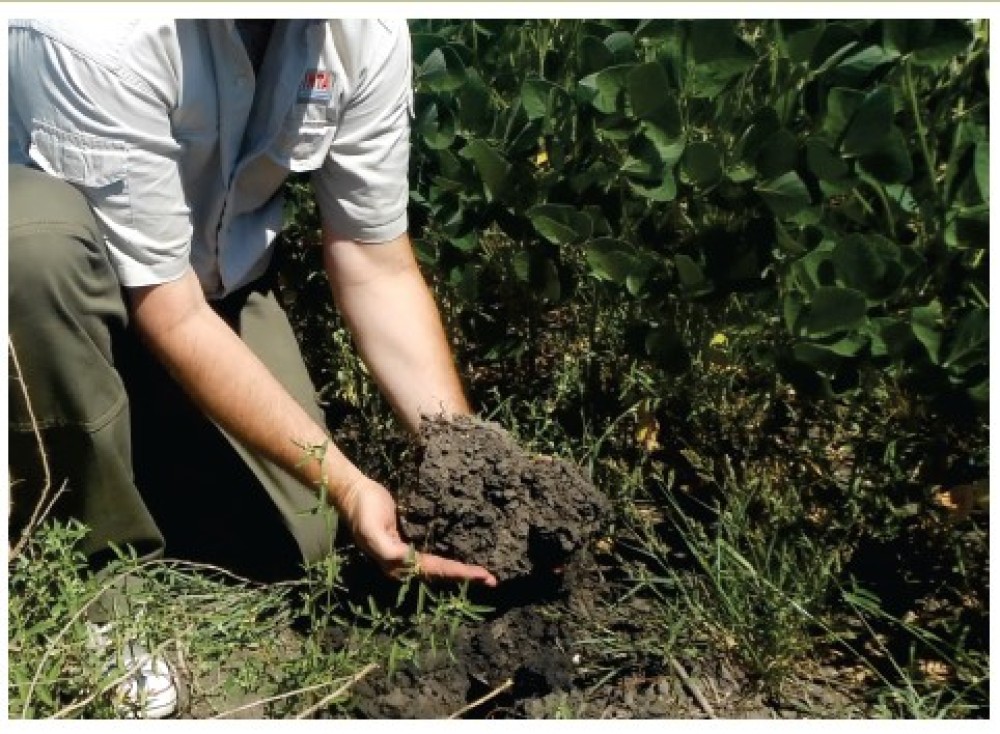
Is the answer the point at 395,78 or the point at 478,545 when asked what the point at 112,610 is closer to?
the point at 478,545

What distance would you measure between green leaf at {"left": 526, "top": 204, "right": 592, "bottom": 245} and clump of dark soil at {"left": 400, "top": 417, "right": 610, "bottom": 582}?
369 mm

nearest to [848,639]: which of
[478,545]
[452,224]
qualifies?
[478,545]

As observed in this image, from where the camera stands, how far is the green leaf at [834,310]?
2023 millimetres

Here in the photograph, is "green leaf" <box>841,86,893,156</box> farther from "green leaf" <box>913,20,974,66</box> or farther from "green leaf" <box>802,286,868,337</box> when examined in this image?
"green leaf" <box>802,286,868,337</box>

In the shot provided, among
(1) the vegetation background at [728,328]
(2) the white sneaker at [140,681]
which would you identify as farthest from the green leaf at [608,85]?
(2) the white sneaker at [140,681]

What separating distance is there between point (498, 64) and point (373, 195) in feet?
1.15

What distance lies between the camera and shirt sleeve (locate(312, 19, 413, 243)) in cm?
225

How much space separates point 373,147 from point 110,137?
484 mm

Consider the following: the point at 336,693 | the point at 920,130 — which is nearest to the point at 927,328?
the point at 920,130

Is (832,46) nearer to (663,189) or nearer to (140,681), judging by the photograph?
(663,189)

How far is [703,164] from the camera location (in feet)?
7.04

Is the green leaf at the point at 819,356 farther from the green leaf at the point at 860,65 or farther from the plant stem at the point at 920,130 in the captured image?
the green leaf at the point at 860,65

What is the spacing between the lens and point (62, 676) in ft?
6.66

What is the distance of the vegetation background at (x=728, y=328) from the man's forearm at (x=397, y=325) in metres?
0.12
